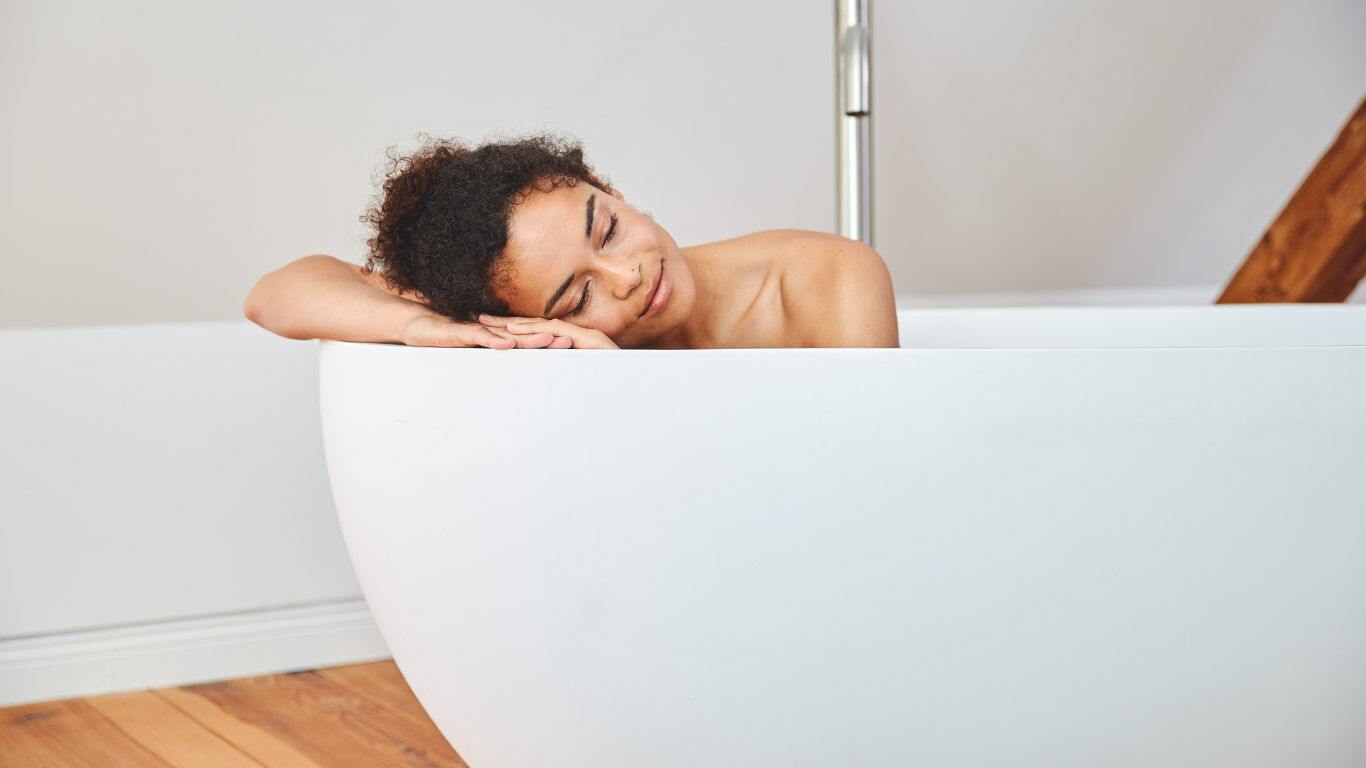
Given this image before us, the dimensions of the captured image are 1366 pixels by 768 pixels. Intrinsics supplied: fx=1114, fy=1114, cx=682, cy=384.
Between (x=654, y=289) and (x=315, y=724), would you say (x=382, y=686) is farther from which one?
(x=654, y=289)

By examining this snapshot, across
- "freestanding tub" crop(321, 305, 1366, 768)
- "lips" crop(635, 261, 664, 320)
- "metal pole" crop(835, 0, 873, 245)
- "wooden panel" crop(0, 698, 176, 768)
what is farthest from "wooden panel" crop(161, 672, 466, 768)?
"metal pole" crop(835, 0, 873, 245)

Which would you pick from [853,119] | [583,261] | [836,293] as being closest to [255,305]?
[583,261]

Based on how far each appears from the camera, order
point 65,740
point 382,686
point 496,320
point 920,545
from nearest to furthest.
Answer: point 920,545
point 496,320
point 65,740
point 382,686

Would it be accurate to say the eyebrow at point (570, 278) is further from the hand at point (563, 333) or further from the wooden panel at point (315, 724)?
the wooden panel at point (315, 724)

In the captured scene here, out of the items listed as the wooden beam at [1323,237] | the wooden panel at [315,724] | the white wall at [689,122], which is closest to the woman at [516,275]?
the wooden panel at [315,724]

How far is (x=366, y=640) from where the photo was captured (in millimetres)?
1753

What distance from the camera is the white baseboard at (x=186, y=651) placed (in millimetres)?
1600

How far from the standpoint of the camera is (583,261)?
1146 millimetres

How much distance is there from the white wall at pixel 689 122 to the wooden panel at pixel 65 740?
0.79m

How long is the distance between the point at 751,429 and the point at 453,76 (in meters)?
1.68

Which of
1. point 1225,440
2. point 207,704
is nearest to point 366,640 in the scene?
point 207,704

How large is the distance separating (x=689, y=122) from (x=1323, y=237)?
141cm

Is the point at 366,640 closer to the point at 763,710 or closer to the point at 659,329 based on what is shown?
the point at 659,329

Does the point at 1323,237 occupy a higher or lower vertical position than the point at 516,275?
higher
